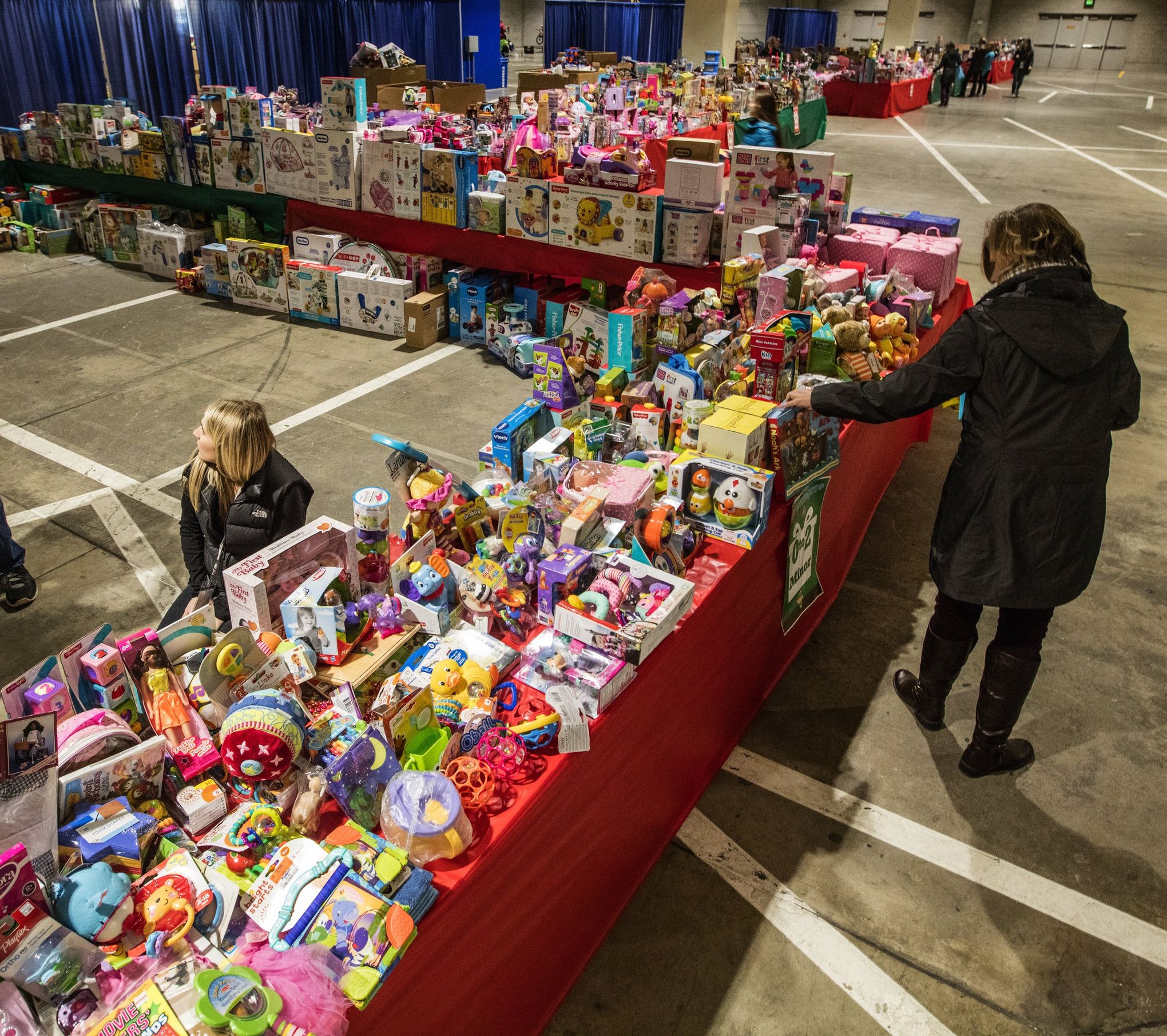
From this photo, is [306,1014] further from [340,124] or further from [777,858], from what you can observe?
[340,124]

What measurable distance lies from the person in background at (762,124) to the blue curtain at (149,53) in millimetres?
12182

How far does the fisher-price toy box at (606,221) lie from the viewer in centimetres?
608

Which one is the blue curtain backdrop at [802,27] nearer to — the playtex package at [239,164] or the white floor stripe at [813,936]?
the playtex package at [239,164]

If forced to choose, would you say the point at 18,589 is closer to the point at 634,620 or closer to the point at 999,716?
the point at 634,620

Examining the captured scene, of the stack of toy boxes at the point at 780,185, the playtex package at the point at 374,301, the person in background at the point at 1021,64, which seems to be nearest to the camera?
the stack of toy boxes at the point at 780,185

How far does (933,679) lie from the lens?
3.40 m

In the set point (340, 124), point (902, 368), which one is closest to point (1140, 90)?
point (340, 124)

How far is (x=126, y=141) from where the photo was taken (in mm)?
8898

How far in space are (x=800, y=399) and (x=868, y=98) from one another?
25.1 metres

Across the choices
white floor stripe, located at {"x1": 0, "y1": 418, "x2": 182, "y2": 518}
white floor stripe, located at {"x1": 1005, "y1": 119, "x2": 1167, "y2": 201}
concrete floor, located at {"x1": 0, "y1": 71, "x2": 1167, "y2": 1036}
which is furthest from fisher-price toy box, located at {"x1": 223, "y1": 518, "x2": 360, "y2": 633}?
white floor stripe, located at {"x1": 1005, "y1": 119, "x2": 1167, "y2": 201}

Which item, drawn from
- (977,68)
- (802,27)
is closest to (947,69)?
(977,68)

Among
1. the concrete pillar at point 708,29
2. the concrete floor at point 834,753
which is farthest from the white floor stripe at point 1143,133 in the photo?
the concrete floor at point 834,753

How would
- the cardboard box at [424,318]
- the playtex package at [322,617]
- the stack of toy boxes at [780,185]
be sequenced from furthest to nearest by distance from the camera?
the cardboard box at [424,318] → the stack of toy boxes at [780,185] → the playtex package at [322,617]

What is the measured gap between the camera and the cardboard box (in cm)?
726
